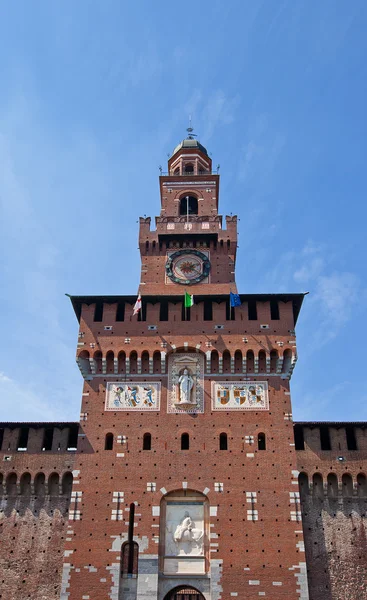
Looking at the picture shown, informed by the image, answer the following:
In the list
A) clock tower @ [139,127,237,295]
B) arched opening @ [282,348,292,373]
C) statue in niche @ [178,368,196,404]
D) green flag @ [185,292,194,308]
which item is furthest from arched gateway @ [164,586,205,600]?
clock tower @ [139,127,237,295]

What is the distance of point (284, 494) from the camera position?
26969 mm

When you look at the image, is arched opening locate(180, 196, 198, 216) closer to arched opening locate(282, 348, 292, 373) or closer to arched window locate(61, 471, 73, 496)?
arched opening locate(282, 348, 292, 373)

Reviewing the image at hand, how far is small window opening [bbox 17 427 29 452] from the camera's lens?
2991 cm

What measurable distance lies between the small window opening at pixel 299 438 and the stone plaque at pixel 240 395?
7.59ft

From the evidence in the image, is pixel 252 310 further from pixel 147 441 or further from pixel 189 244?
pixel 147 441

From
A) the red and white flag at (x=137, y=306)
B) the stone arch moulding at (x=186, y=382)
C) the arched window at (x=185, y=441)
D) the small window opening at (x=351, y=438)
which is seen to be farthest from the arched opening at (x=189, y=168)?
the small window opening at (x=351, y=438)

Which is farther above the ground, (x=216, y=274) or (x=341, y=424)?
(x=216, y=274)

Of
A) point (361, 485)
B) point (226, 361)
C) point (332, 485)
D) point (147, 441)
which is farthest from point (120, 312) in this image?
point (361, 485)

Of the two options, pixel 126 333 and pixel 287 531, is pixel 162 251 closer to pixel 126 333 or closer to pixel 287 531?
pixel 126 333

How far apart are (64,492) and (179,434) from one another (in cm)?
615

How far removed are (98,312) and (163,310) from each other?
3349 millimetres

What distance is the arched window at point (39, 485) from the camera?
28972mm

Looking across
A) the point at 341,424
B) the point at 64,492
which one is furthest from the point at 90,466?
the point at 341,424

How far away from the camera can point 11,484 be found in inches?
1152
